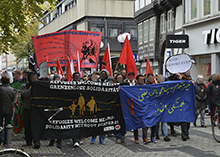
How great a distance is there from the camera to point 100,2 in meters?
45.9

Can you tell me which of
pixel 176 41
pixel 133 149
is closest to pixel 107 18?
pixel 176 41

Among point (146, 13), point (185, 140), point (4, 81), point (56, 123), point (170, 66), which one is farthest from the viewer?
point (146, 13)

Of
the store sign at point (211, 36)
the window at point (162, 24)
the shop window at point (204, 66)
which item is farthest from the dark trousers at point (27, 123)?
the window at point (162, 24)

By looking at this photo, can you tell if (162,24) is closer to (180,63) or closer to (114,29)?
(114,29)

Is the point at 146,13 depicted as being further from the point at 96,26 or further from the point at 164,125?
the point at 164,125

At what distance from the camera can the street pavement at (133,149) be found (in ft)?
26.9

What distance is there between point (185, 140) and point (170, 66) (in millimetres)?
2475

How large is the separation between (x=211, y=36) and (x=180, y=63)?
1134 cm

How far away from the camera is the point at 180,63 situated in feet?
34.4

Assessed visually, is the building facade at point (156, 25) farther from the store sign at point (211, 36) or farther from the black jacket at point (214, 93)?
the black jacket at point (214, 93)

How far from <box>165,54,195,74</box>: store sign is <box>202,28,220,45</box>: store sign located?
1045 centimetres

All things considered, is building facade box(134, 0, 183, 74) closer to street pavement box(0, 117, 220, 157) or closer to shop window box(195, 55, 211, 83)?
shop window box(195, 55, 211, 83)

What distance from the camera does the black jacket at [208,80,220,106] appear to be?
39.4 feet

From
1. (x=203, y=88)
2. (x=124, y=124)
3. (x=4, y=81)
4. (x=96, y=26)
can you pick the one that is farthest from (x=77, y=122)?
(x=96, y=26)
